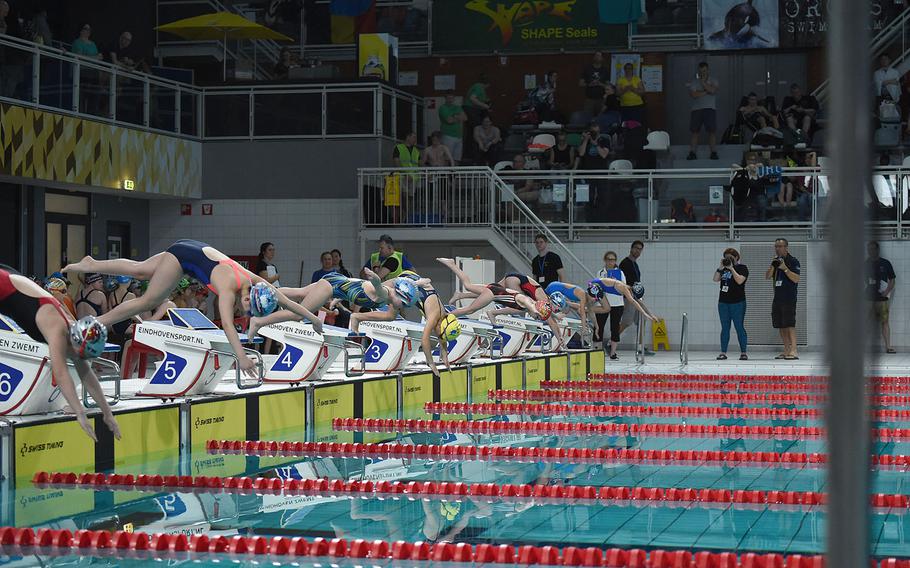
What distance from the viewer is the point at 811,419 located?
10.1m

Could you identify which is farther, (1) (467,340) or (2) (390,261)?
(2) (390,261)

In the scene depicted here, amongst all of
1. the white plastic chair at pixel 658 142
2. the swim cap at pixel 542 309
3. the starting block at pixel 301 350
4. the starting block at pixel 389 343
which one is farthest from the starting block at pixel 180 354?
the white plastic chair at pixel 658 142

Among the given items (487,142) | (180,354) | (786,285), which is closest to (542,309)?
(786,285)

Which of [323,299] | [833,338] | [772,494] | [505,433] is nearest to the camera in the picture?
[833,338]

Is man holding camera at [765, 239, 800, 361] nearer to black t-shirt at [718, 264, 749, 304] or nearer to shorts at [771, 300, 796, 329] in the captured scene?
shorts at [771, 300, 796, 329]

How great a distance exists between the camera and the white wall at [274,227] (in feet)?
63.1

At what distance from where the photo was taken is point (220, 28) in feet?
62.7

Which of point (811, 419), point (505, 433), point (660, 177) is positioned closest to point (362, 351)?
point (505, 433)

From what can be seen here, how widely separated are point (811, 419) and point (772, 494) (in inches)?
170

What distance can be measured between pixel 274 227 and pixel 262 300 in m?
12.0

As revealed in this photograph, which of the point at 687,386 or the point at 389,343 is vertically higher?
the point at 389,343

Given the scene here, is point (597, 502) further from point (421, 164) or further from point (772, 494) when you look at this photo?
point (421, 164)

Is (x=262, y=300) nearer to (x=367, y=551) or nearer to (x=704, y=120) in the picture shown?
(x=367, y=551)

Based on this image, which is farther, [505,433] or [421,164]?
[421,164]
